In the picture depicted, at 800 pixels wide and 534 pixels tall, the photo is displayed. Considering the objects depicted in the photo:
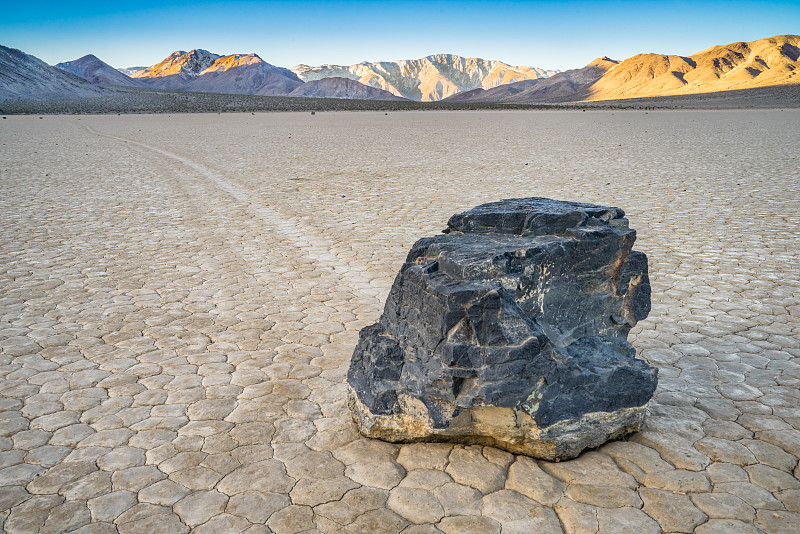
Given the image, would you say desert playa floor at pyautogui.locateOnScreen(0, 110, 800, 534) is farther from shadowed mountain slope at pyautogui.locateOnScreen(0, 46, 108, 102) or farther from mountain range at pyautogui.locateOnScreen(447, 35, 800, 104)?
shadowed mountain slope at pyautogui.locateOnScreen(0, 46, 108, 102)

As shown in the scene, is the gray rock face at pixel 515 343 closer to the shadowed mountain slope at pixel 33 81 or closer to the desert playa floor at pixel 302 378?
the desert playa floor at pixel 302 378

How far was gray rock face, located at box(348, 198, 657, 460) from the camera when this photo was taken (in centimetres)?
277

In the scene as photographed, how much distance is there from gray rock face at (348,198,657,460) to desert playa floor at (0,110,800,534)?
6.6 inches

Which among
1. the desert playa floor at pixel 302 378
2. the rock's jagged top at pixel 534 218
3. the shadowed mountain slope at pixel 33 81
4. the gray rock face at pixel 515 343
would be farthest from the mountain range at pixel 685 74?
the gray rock face at pixel 515 343

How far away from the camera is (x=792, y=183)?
11.1 meters

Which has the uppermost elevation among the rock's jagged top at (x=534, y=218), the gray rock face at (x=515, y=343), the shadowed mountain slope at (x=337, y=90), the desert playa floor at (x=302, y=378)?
the shadowed mountain slope at (x=337, y=90)

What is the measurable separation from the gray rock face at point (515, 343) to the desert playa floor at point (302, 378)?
167mm

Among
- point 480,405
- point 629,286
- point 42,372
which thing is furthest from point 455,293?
point 42,372

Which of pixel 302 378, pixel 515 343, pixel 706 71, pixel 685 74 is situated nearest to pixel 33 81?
pixel 302 378

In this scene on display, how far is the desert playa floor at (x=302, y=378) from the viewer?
263 centimetres

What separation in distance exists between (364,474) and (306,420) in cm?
62

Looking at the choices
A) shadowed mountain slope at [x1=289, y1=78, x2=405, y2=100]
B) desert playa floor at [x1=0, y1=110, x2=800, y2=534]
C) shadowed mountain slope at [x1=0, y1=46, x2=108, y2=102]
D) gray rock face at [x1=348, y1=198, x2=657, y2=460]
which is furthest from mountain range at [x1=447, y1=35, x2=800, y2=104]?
gray rock face at [x1=348, y1=198, x2=657, y2=460]

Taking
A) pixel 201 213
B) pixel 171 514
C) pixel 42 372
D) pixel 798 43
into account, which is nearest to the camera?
pixel 171 514

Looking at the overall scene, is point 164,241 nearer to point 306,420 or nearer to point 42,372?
point 42,372
